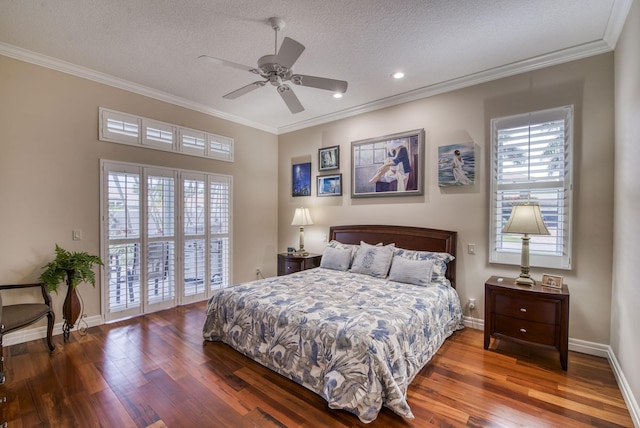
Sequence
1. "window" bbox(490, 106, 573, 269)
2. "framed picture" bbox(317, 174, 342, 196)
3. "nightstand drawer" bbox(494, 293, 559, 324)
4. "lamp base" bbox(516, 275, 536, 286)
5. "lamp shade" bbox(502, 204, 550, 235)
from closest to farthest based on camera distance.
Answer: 1. "nightstand drawer" bbox(494, 293, 559, 324)
2. "lamp shade" bbox(502, 204, 550, 235)
3. "lamp base" bbox(516, 275, 536, 286)
4. "window" bbox(490, 106, 573, 269)
5. "framed picture" bbox(317, 174, 342, 196)

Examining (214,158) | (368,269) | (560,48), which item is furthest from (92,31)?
(560,48)

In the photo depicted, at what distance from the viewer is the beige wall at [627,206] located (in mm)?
2090

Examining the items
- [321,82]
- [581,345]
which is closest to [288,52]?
[321,82]

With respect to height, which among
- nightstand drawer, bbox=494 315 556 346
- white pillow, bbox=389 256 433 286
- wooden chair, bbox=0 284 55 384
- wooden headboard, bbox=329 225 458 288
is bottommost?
nightstand drawer, bbox=494 315 556 346

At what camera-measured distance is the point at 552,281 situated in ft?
9.25

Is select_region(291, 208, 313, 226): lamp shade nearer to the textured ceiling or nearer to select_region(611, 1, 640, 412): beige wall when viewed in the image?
the textured ceiling

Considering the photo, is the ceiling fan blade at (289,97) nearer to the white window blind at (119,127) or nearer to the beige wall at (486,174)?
the beige wall at (486,174)

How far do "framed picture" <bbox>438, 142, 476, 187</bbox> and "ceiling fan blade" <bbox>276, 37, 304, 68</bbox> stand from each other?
2334 millimetres

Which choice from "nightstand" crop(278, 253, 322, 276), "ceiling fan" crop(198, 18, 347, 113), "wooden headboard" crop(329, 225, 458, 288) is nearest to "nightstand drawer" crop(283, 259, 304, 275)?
"nightstand" crop(278, 253, 322, 276)

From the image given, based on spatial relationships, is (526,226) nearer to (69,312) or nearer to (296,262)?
(296,262)

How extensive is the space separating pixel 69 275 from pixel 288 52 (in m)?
3.21

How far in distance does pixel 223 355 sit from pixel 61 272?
1.97 meters

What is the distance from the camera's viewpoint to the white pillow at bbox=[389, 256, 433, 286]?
3.27 m

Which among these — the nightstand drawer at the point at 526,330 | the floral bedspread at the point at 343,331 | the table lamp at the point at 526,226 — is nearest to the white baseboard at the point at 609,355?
the floral bedspread at the point at 343,331
